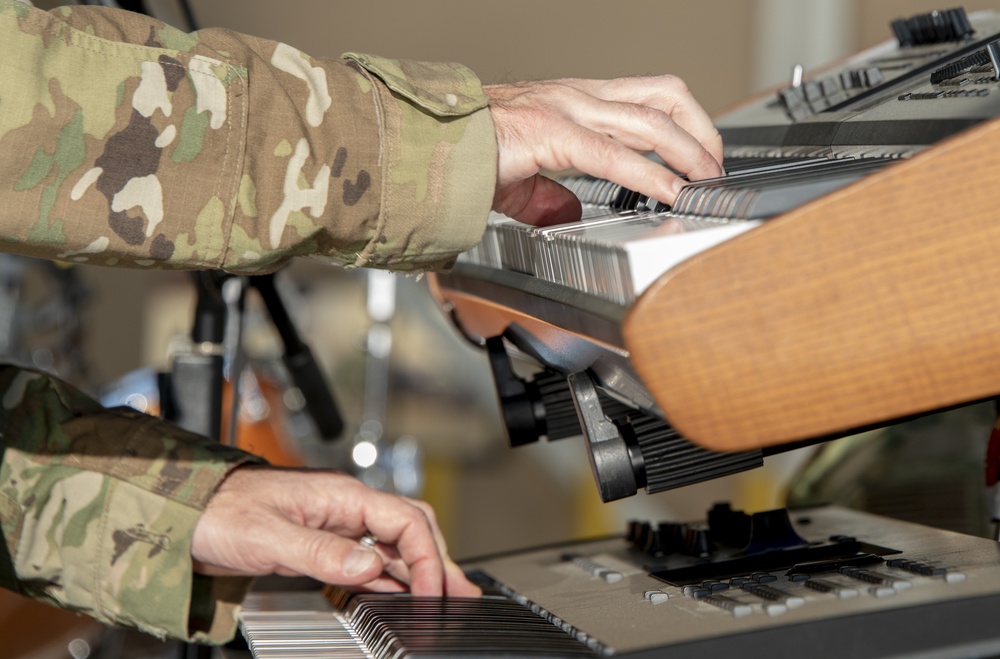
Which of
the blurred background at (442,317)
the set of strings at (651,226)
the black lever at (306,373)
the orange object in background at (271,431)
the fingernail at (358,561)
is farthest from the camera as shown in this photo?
the blurred background at (442,317)

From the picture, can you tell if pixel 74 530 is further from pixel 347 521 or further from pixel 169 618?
pixel 347 521

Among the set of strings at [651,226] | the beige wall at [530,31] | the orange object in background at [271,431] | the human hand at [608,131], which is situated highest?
the beige wall at [530,31]

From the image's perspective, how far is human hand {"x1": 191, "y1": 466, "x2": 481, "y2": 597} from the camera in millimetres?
804

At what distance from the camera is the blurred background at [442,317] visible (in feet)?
11.1

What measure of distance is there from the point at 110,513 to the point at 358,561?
8.7 inches

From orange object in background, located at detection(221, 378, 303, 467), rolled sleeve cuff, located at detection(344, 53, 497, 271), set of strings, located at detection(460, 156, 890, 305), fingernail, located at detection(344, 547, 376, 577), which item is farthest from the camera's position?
orange object in background, located at detection(221, 378, 303, 467)

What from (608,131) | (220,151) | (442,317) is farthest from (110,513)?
(442,317)

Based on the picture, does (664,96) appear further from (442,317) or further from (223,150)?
(442,317)

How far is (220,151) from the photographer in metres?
0.62

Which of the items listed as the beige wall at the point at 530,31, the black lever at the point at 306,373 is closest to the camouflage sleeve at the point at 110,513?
the black lever at the point at 306,373

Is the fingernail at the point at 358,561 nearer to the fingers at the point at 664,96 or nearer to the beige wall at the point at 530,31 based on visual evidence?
the fingers at the point at 664,96

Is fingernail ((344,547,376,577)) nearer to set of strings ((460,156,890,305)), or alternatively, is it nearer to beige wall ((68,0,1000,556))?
set of strings ((460,156,890,305))

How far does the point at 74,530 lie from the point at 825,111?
70 centimetres

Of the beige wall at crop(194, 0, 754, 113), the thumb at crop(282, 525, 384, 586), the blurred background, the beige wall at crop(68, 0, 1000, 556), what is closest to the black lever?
the thumb at crop(282, 525, 384, 586)
